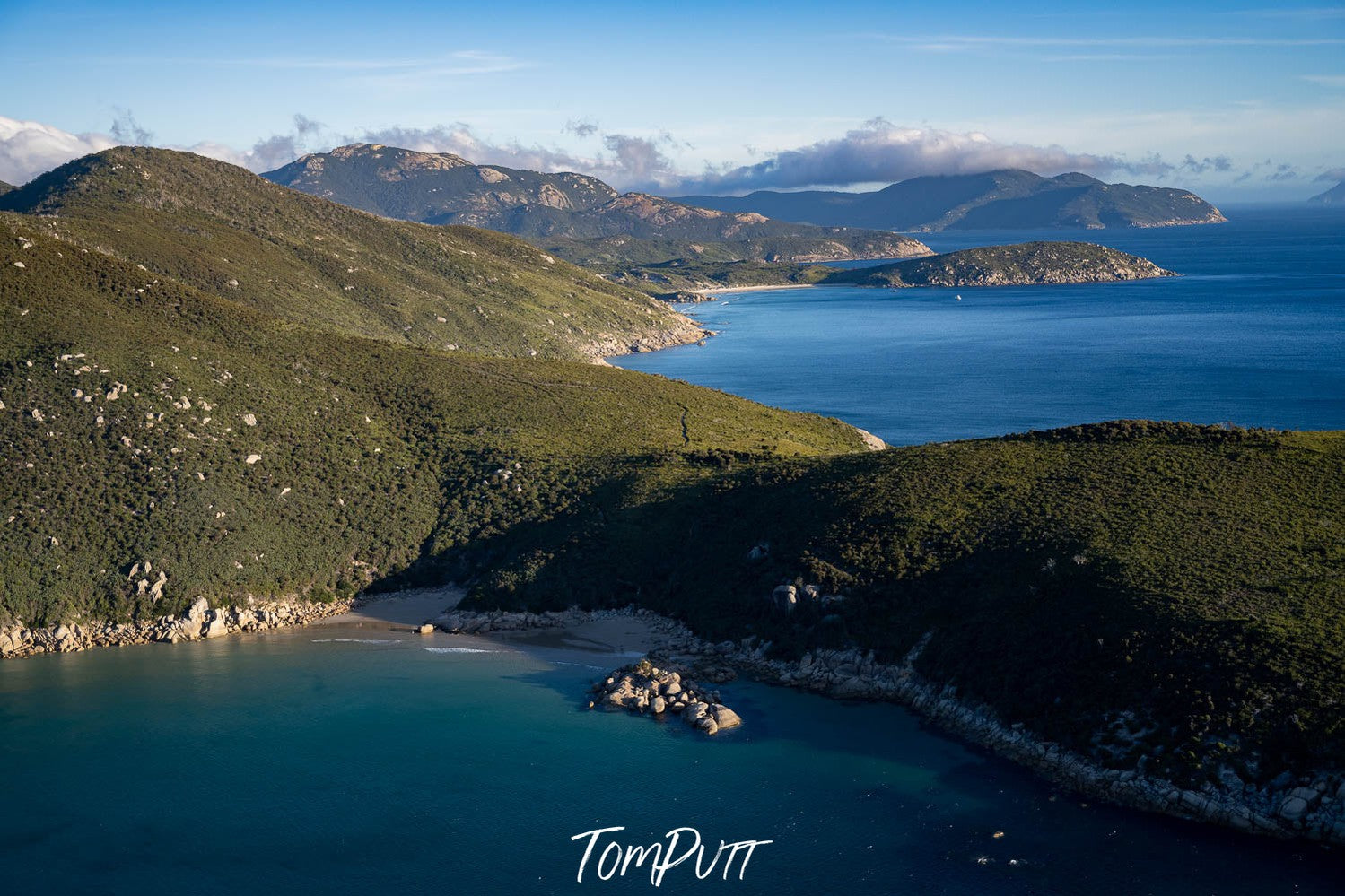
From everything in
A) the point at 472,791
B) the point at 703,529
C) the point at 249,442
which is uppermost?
the point at 249,442

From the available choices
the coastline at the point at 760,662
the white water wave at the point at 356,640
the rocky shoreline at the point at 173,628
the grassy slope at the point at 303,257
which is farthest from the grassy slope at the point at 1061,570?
the grassy slope at the point at 303,257

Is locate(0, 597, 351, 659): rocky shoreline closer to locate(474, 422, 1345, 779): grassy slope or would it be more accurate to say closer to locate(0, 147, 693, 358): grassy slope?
locate(474, 422, 1345, 779): grassy slope

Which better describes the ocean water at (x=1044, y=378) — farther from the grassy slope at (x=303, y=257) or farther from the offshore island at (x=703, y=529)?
the offshore island at (x=703, y=529)

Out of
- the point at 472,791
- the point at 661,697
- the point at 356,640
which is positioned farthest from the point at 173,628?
the point at 661,697

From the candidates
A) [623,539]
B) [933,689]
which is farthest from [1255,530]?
[623,539]

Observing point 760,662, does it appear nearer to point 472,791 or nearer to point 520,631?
point 520,631

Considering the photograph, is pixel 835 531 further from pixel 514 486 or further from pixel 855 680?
pixel 514 486

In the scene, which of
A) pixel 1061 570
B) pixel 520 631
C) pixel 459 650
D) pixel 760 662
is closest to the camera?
pixel 1061 570
